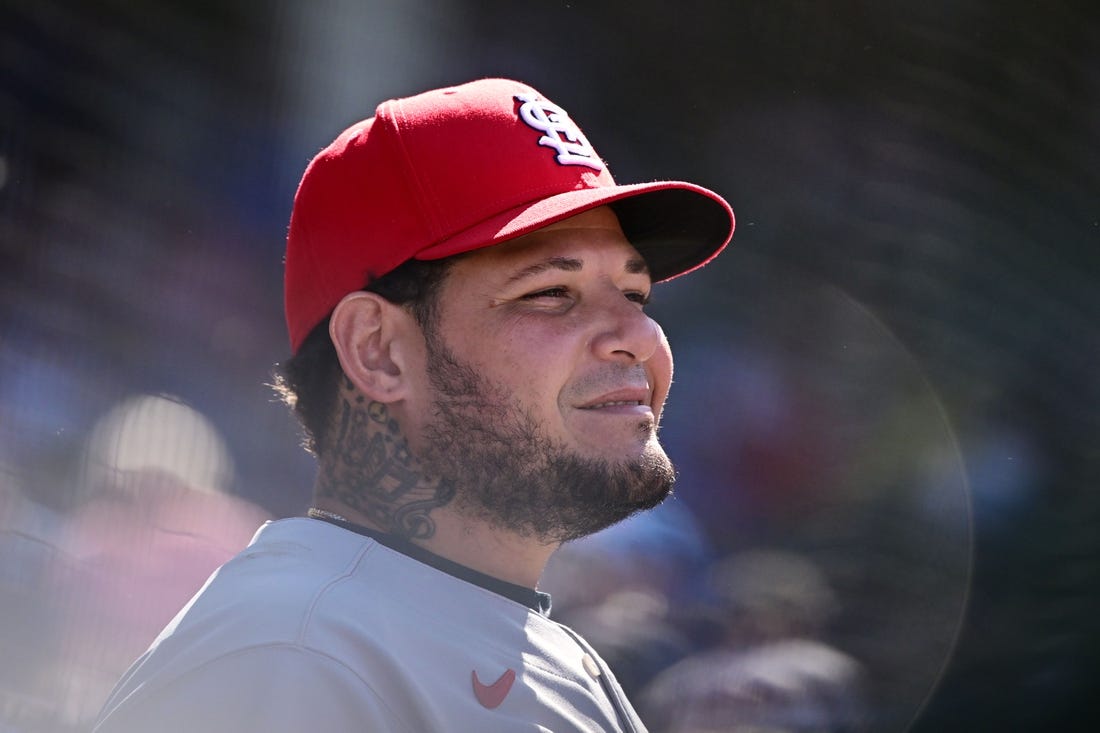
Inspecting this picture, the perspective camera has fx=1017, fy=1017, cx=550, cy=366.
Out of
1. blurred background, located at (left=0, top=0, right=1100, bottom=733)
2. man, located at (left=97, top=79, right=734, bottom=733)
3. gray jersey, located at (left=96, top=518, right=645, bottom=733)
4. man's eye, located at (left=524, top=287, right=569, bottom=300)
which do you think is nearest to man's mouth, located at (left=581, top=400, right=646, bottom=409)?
man, located at (left=97, top=79, right=734, bottom=733)

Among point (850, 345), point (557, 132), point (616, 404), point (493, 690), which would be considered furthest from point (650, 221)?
point (850, 345)

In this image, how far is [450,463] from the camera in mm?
1290

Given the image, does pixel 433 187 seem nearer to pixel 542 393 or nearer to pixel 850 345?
pixel 542 393

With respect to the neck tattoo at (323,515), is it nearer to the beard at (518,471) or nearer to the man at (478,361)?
the man at (478,361)

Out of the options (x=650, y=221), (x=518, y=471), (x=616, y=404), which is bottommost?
(x=518, y=471)

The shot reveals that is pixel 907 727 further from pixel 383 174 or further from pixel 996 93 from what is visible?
pixel 383 174

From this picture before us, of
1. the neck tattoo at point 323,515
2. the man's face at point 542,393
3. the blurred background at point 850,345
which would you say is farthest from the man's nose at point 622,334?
the blurred background at point 850,345

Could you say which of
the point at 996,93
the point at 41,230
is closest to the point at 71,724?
the point at 41,230

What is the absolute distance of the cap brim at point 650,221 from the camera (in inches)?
49.8

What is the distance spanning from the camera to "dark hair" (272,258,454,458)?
1.33 meters

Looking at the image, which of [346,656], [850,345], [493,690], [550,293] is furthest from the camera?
[850,345]

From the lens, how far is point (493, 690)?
101cm

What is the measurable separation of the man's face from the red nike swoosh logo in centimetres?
27

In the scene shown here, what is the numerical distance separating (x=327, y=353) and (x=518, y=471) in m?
0.33
